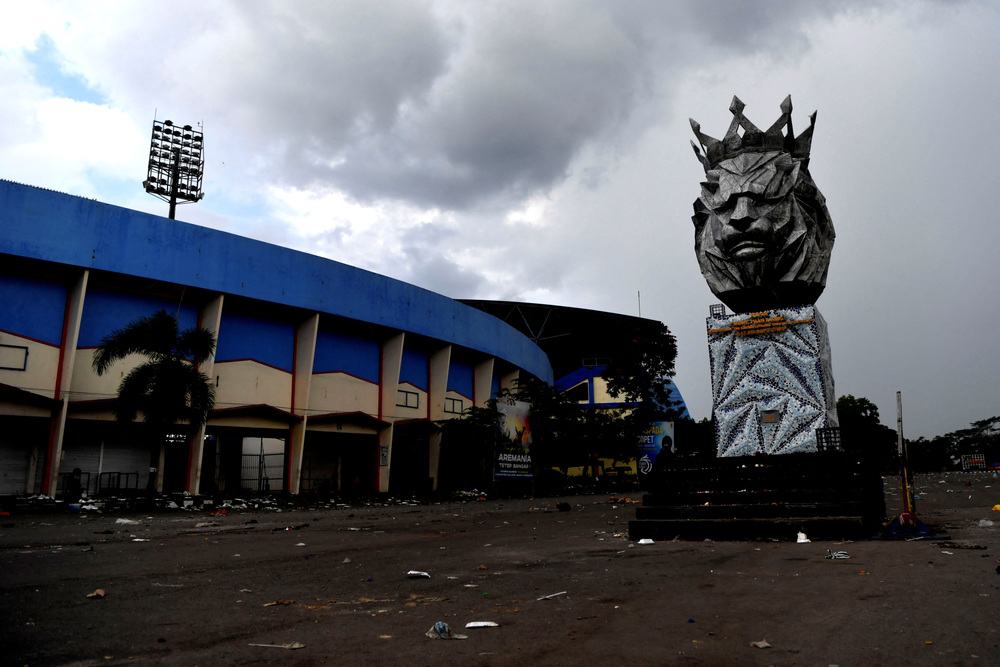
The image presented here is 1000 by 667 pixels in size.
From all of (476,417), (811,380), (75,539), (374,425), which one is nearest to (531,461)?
(476,417)

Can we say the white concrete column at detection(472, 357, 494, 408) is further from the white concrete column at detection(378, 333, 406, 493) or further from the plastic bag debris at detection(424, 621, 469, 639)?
the plastic bag debris at detection(424, 621, 469, 639)

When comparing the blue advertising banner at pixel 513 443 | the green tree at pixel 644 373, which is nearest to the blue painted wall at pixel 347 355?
the blue advertising banner at pixel 513 443

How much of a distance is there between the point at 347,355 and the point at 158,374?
10731 millimetres

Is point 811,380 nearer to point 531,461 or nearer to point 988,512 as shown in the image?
point 988,512

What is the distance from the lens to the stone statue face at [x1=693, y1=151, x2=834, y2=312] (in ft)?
52.2

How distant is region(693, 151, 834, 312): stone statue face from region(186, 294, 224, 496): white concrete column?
16.9 m

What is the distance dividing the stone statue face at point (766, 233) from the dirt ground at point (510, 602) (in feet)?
26.2

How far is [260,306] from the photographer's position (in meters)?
26.2

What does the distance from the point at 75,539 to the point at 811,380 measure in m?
14.9

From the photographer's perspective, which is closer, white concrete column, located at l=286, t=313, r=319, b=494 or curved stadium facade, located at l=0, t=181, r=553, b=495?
curved stadium facade, located at l=0, t=181, r=553, b=495

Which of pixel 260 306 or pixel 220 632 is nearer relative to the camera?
pixel 220 632

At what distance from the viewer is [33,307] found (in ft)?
69.3

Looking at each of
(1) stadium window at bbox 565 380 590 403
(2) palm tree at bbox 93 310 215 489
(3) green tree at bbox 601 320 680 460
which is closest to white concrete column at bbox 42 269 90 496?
(2) palm tree at bbox 93 310 215 489

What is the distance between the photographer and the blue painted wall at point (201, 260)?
2047cm
